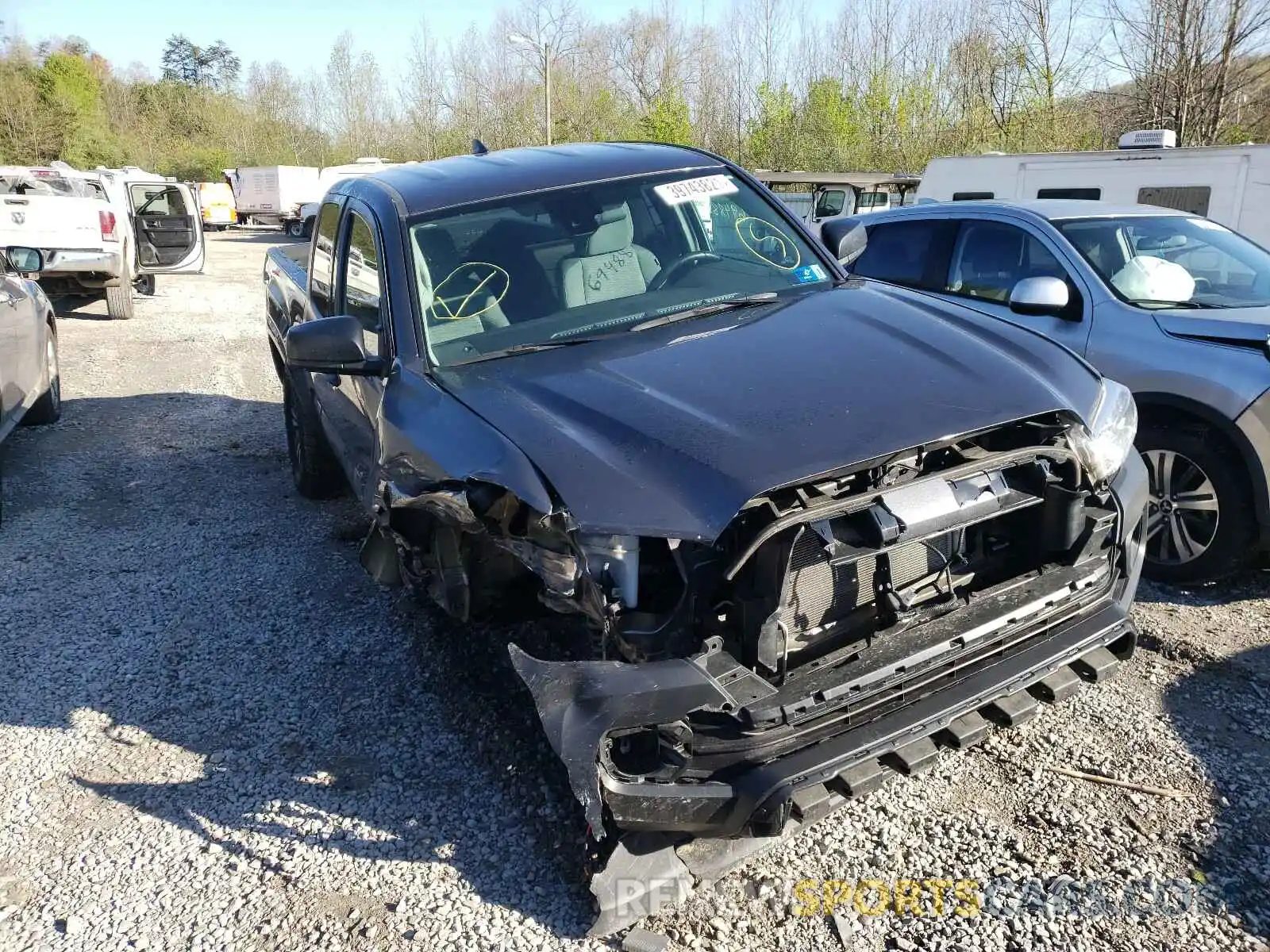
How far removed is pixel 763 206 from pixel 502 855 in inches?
109

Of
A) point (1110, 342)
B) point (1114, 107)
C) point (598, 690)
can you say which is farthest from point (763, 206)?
point (1114, 107)

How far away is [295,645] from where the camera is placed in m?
4.13

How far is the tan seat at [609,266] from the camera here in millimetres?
3533

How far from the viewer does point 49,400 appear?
786 cm

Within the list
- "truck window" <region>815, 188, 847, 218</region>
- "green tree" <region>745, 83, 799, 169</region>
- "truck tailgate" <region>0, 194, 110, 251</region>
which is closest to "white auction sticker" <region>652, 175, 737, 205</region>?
"truck tailgate" <region>0, 194, 110, 251</region>

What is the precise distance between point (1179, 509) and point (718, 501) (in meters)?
3.05

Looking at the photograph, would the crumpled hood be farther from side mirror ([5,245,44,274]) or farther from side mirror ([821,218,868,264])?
side mirror ([5,245,44,274])

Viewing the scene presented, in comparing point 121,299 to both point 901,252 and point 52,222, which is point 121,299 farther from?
point 901,252

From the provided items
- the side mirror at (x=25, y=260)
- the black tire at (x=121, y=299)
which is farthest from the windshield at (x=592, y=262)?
the black tire at (x=121, y=299)

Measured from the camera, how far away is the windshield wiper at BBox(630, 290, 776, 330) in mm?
3381

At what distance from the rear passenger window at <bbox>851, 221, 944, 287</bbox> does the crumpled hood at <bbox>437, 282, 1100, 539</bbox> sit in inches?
98.3

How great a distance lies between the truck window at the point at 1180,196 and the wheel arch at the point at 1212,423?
6.76 meters

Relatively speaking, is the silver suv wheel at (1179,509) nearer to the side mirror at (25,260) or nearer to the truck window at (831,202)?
the side mirror at (25,260)

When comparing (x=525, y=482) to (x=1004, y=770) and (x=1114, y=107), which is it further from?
(x=1114, y=107)
